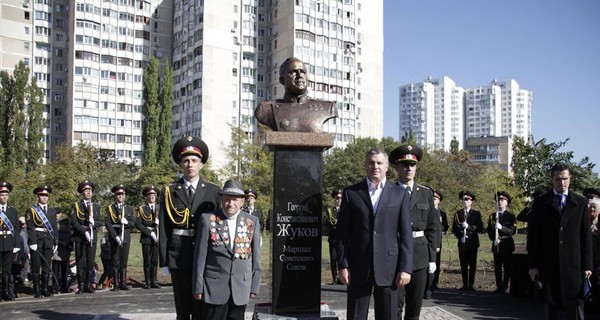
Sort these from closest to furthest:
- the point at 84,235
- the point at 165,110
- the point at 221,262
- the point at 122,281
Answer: the point at 221,262, the point at 84,235, the point at 122,281, the point at 165,110

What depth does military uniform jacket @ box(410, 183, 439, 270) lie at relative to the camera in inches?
292

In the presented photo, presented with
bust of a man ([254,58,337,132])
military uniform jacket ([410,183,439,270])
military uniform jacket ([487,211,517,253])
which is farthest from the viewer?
military uniform jacket ([487,211,517,253])

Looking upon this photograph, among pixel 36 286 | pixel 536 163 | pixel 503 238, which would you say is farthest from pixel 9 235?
pixel 536 163

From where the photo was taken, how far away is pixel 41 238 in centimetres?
1245

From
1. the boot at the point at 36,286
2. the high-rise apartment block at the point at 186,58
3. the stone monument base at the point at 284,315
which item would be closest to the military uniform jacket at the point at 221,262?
the stone monument base at the point at 284,315

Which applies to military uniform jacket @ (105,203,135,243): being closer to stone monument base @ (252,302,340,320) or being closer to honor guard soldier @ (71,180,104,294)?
honor guard soldier @ (71,180,104,294)

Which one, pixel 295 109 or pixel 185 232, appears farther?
pixel 295 109

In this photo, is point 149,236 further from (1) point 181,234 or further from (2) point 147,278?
(1) point 181,234

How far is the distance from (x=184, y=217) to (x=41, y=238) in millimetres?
6825

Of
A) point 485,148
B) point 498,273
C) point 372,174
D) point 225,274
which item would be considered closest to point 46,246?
point 225,274

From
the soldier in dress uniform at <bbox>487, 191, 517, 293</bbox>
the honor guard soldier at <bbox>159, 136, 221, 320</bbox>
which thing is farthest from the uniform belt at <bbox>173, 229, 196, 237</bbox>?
the soldier in dress uniform at <bbox>487, 191, 517, 293</bbox>

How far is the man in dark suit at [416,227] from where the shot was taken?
7.24 meters

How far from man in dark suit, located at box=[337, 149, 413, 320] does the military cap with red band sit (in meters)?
1.86

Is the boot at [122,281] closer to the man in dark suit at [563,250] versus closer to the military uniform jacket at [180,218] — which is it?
the military uniform jacket at [180,218]
